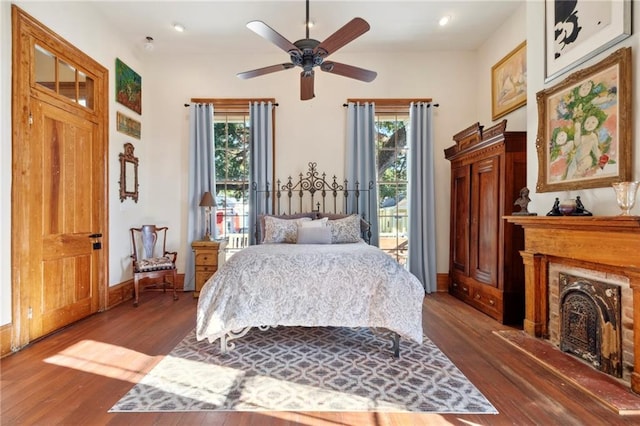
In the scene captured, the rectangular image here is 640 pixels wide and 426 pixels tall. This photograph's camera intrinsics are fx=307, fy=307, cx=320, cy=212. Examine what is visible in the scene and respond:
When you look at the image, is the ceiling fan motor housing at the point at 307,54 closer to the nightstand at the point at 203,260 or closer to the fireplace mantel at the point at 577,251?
the fireplace mantel at the point at 577,251

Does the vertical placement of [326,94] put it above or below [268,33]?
above

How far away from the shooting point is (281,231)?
12.9ft

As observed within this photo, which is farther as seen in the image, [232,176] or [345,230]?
[232,176]

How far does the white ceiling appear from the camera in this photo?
369 centimetres

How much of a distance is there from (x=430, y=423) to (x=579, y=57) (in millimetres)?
3002

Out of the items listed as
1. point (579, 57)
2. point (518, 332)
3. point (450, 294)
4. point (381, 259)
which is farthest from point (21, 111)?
point (450, 294)

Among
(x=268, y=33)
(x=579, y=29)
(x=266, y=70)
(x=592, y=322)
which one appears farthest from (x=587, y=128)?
(x=266, y=70)

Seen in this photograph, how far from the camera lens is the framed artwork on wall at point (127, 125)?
4184 mm

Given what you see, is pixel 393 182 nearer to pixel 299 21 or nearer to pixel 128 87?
pixel 299 21

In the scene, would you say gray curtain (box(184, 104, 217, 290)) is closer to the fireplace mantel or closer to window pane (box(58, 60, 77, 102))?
window pane (box(58, 60, 77, 102))

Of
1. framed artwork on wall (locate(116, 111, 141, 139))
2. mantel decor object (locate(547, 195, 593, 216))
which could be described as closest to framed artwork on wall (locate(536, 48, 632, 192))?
mantel decor object (locate(547, 195, 593, 216))

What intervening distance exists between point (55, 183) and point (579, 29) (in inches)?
197

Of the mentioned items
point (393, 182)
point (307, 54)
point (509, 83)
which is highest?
point (509, 83)

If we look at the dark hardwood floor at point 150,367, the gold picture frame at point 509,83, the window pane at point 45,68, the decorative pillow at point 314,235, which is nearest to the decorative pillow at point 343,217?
the decorative pillow at point 314,235
